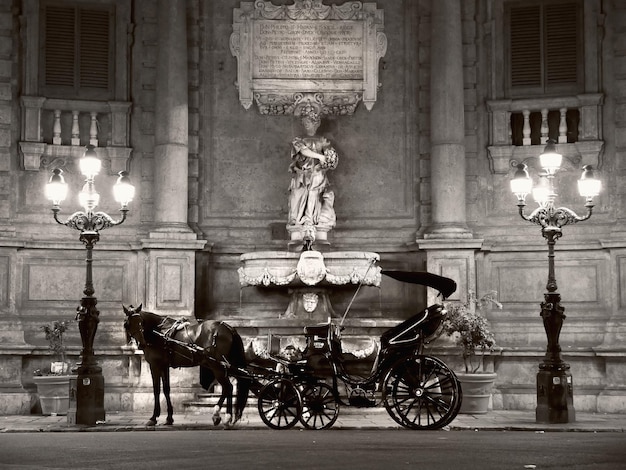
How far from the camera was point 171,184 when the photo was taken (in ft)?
64.4

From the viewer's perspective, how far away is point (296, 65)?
20.4 metres

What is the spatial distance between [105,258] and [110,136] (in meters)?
2.05

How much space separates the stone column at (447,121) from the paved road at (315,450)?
19.4 feet

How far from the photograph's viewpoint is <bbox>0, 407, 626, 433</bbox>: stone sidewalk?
1521 centimetres

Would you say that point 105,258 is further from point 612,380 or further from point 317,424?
point 612,380

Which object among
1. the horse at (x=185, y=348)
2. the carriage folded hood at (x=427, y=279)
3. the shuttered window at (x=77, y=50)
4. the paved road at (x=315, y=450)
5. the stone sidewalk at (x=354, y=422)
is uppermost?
the shuttered window at (x=77, y=50)

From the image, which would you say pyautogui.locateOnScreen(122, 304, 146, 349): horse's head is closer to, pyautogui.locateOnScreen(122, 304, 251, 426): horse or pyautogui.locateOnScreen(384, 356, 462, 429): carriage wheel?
pyautogui.locateOnScreen(122, 304, 251, 426): horse

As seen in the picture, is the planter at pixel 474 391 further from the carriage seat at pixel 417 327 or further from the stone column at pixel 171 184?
the stone column at pixel 171 184

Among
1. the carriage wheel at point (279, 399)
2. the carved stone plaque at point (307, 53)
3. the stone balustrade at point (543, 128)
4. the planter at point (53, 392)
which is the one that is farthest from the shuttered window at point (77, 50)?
the carriage wheel at point (279, 399)

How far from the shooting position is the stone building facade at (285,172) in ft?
63.2

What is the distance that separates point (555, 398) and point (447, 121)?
565 cm

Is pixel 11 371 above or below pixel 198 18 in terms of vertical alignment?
below

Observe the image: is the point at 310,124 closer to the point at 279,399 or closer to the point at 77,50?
the point at 77,50

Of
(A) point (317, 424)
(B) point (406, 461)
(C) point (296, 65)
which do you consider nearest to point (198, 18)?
(C) point (296, 65)
